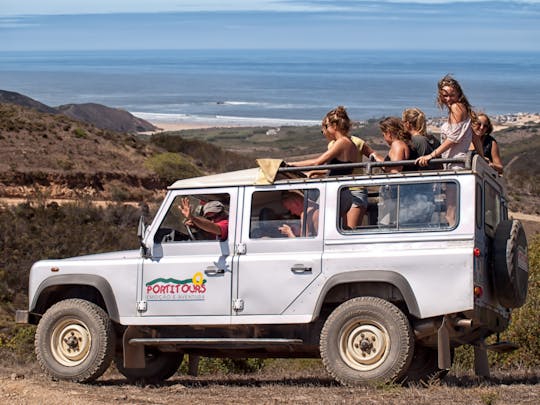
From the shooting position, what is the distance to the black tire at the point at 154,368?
478 inches

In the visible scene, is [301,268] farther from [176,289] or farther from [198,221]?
[176,289]

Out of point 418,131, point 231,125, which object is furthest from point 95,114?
point 418,131

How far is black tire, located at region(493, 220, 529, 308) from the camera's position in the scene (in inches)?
407

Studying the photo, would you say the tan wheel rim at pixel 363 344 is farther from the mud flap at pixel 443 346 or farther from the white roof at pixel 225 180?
the white roof at pixel 225 180

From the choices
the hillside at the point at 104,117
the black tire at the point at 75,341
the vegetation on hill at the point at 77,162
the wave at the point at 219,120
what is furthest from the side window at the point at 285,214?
the wave at the point at 219,120

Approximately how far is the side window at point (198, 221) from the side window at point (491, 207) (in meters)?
2.40

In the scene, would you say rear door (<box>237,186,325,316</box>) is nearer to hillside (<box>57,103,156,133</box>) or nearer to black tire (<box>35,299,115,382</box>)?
black tire (<box>35,299,115,382</box>)

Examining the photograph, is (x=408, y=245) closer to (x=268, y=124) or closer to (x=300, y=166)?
(x=300, y=166)

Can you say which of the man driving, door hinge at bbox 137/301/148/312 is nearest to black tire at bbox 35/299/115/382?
door hinge at bbox 137/301/148/312

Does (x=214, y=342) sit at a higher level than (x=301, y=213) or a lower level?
lower

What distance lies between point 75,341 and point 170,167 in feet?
121

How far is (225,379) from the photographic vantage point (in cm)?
1228

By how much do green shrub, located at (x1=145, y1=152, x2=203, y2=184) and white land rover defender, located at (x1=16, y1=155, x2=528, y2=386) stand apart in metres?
34.7

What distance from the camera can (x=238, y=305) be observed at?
10781 millimetres
